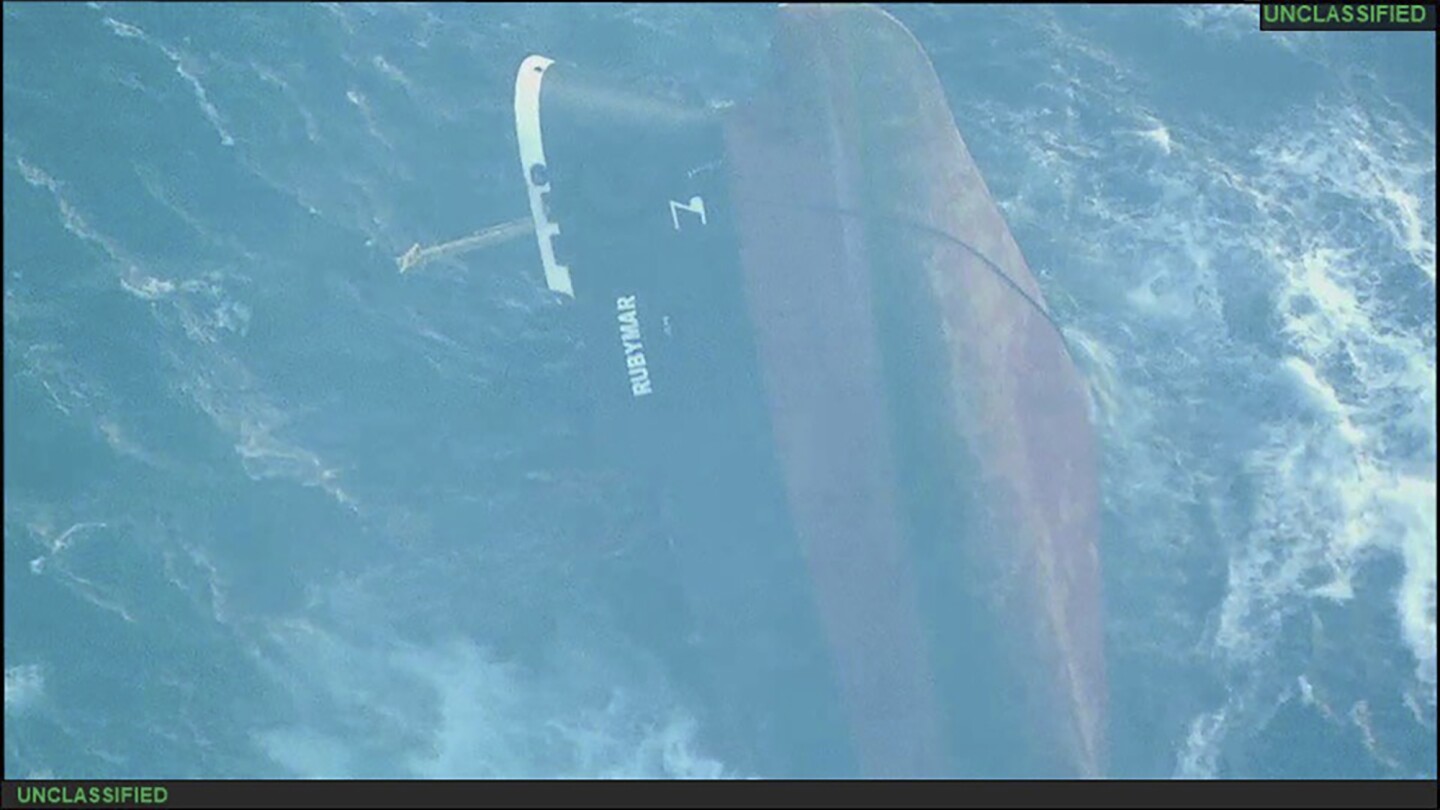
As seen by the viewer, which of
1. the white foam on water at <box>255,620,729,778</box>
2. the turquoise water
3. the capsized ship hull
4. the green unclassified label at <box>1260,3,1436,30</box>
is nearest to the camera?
the capsized ship hull

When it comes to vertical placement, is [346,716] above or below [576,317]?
below

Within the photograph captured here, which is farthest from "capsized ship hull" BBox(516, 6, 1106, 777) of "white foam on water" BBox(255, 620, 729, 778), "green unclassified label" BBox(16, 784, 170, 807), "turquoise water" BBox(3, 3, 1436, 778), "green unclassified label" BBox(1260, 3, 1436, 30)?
"green unclassified label" BBox(16, 784, 170, 807)

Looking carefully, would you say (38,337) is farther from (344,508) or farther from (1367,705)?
(1367,705)

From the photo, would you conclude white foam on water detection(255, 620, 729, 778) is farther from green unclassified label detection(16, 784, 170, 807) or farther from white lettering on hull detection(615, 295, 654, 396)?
white lettering on hull detection(615, 295, 654, 396)

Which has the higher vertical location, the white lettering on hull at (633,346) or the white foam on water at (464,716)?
the white lettering on hull at (633,346)

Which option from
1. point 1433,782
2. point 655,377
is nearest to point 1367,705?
point 1433,782

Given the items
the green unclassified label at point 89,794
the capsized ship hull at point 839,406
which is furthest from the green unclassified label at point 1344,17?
the green unclassified label at point 89,794

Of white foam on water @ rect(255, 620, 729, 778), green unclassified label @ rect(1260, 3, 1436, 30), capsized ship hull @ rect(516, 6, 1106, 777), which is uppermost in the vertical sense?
green unclassified label @ rect(1260, 3, 1436, 30)

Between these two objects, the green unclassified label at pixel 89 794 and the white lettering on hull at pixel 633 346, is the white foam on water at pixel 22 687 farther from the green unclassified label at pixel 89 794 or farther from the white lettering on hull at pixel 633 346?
the white lettering on hull at pixel 633 346
